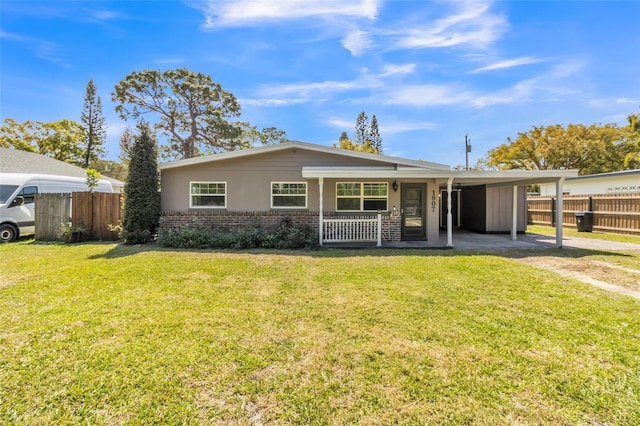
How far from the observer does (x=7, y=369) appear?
265cm

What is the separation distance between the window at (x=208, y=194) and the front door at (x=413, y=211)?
6.46m

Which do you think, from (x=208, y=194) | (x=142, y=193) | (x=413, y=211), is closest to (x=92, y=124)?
(x=142, y=193)

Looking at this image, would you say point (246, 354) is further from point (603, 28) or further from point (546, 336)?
point (603, 28)

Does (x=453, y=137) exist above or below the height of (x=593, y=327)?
above

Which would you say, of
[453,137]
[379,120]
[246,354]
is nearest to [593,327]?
[246,354]

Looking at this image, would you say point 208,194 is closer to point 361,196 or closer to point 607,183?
point 361,196

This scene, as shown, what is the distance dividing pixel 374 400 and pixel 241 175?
9.40 metres

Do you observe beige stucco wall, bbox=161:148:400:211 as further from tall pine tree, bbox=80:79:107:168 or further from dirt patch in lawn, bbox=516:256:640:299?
tall pine tree, bbox=80:79:107:168

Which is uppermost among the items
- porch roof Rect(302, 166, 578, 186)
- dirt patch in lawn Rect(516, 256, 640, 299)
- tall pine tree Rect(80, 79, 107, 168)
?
tall pine tree Rect(80, 79, 107, 168)

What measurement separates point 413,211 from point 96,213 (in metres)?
11.2

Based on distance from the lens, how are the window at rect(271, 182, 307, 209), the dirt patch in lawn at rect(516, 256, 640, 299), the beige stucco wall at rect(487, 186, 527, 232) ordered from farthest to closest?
the beige stucco wall at rect(487, 186, 527, 232)
the window at rect(271, 182, 307, 209)
the dirt patch in lawn at rect(516, 256, 640, 299)

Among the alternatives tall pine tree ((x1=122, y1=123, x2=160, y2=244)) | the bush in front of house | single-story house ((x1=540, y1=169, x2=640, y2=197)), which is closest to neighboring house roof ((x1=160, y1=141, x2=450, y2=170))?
tall pine tree ((x1=122, y1=123, x2=160, y2=244))

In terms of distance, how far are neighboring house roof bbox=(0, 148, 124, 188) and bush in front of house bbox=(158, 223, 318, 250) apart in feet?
38.6

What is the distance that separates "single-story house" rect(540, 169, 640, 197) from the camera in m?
15.1
